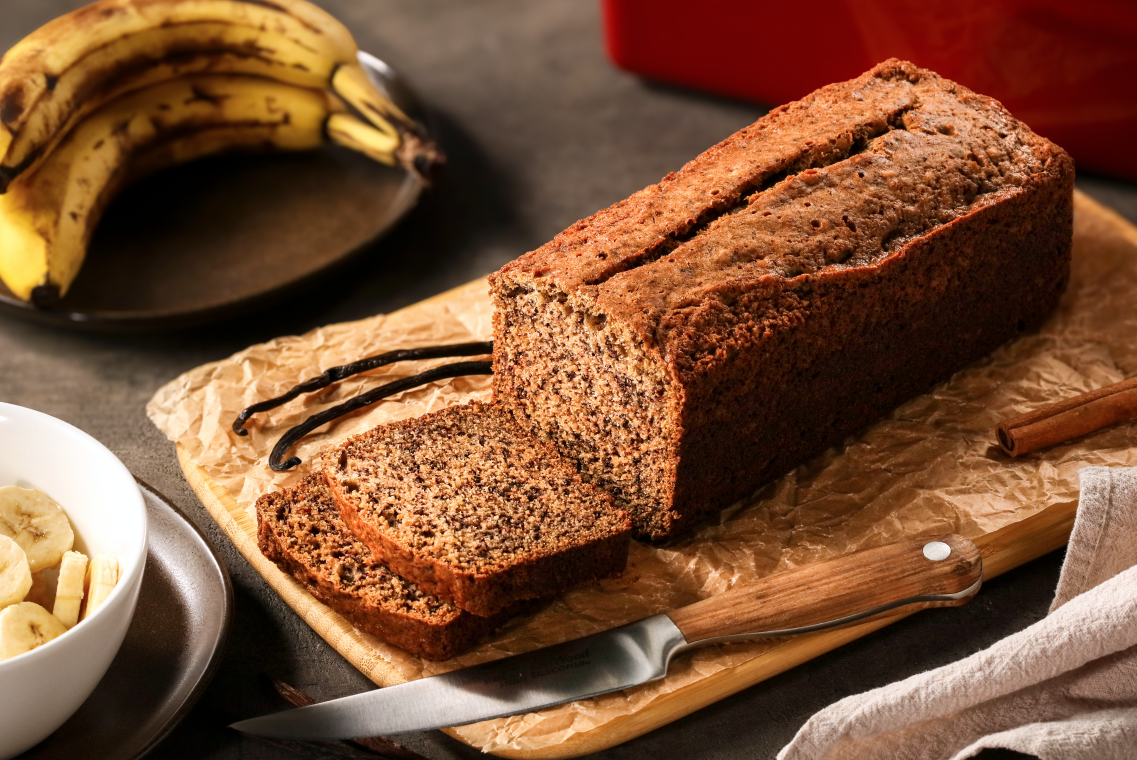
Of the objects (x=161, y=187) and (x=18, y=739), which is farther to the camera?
(x=161, y=187)

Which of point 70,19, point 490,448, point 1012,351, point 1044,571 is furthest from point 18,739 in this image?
point 1012,351

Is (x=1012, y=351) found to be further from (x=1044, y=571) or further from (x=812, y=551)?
(x=812, y=551)

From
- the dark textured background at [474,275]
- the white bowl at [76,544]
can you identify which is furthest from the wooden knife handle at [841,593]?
the white bowl at [76,544]

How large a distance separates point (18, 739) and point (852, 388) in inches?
76.9

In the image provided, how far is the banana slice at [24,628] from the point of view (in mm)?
1914

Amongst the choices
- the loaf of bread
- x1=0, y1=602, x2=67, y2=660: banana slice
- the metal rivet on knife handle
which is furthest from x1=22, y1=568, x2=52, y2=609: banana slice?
the metal rivet on knife handle

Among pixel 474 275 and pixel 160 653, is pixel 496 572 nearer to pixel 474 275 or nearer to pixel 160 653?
pixel 160 653

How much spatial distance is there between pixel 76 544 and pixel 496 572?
33.4 inches

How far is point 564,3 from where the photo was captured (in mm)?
5191

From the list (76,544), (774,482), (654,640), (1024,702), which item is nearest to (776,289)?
A: (774,482)

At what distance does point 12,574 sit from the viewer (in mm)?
2006

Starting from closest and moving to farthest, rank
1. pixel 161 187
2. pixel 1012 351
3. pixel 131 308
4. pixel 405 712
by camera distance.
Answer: pixel 405 712, pixel 1012 351, pixel 131 308, pixel 161 187

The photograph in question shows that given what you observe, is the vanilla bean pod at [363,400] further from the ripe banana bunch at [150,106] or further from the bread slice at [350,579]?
the ripe banana bunch at [150,106]

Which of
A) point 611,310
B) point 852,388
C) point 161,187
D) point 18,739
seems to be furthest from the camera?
point 161,187
